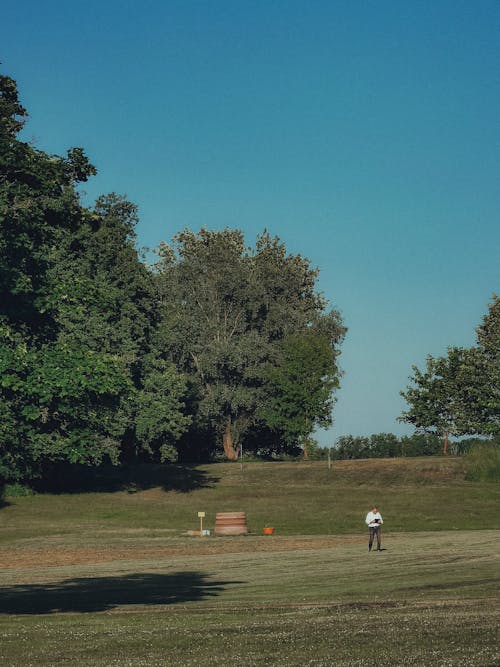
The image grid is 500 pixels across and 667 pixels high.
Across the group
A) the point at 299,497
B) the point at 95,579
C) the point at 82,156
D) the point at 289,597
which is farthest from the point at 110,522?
the point at 289,597

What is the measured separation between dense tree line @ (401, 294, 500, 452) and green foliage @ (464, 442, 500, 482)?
1006cm

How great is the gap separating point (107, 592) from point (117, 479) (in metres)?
56.1

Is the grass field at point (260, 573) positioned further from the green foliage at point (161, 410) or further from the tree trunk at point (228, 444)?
the tree trunk at point (228, 444)

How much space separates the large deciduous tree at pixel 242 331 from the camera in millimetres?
99875

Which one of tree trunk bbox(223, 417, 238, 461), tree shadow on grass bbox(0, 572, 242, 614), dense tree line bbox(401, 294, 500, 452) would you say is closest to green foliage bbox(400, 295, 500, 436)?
Answer: dense tree line bbox(401, 294, 500, 452)

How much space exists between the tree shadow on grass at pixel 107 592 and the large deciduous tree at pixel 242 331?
6024 cm

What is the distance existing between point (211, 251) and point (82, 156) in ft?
193

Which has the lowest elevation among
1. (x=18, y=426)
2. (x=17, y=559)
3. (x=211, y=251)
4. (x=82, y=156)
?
(x=17, y=559)

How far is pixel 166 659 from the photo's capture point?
15484mm

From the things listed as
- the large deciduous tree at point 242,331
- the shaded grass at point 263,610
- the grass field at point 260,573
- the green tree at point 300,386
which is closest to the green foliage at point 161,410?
the grass field at point 260,573

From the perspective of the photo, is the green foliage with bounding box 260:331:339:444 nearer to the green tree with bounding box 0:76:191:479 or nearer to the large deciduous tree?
the large deciduous tree

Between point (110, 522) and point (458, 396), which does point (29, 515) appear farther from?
point (458, 396)

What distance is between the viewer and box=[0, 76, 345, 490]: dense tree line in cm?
4550

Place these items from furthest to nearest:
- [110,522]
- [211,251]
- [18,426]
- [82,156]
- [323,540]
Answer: [211,251], [110,522], [323,540], [82,156], [18,426]
